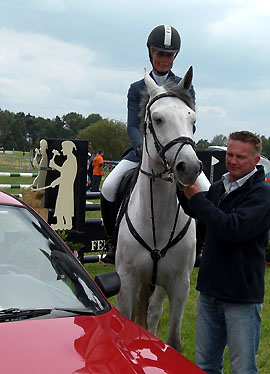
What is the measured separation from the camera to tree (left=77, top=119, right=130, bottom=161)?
62.5 m

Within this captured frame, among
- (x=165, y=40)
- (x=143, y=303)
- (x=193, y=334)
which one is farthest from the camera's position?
(x=193, y=334)

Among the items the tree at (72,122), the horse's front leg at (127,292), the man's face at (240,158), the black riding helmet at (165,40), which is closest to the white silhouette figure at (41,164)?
the black riding helmet at (165,40)

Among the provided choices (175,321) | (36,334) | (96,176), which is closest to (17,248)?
(36,334)

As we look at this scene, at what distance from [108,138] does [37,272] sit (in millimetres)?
61003

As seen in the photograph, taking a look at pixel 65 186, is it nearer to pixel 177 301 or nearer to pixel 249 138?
pixel 177 301

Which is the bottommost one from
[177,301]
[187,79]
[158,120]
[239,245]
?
[177,301]

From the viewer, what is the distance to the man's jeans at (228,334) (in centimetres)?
342

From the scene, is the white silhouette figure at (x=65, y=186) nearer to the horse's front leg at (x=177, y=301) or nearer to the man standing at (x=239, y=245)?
the horse's front leg at (x=177, y=301)

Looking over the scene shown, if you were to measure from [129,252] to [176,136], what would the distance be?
1178 millimetres

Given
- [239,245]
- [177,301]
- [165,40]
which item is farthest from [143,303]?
[165,40]

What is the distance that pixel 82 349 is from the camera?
8.05ft

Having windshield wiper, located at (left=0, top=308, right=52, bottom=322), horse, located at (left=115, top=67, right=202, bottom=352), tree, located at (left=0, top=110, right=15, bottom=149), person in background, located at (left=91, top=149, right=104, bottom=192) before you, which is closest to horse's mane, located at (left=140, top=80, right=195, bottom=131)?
horse, located at (left=115, top=67, right=202, bottom=352)

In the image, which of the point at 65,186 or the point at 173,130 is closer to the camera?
the point at 173,130

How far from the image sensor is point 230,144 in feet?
11.4
